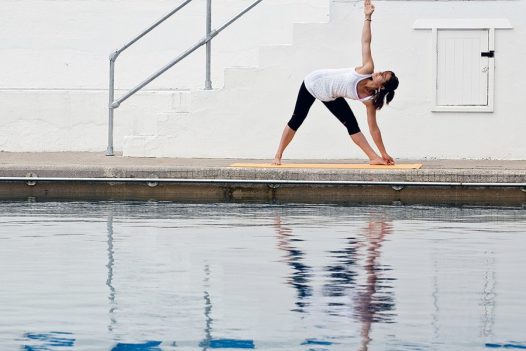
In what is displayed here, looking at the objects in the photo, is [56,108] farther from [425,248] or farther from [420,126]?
[425,248]

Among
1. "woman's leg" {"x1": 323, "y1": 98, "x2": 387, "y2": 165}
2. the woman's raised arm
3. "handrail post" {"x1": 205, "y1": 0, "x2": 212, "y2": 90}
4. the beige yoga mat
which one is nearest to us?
the beige yoga mat

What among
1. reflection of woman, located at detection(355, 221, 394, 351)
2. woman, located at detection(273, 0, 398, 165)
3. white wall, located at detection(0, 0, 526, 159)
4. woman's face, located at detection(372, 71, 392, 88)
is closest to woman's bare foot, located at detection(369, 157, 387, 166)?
woman, located at detection(273, 0, 398, 165)

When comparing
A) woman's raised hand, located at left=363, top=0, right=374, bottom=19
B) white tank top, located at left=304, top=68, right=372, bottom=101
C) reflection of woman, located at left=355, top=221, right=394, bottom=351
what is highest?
woman's raised hand, located at left=363, top=0, right=374, bottom=19

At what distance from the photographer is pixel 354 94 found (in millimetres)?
18844

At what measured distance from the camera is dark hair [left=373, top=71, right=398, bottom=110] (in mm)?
18672

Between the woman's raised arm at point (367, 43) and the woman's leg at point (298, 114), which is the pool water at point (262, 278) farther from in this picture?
the woman's leg at point (298, 114)

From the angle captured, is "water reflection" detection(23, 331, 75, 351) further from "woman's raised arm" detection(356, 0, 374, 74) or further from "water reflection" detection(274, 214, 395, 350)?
"woman's raised arm" detection(356, 0, 374, 74)

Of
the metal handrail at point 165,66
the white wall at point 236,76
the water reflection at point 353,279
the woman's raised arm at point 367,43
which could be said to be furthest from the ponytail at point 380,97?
the water reflection at point 353,279

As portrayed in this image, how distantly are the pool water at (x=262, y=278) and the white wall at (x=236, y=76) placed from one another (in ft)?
12.9

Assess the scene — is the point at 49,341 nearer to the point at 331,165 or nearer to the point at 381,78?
the point at 331,165

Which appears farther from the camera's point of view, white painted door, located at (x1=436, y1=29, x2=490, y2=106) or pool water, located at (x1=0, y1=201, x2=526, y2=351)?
white painted door, located at (x1=436, y1=29, x2=490, y2=106)

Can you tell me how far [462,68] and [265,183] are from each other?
3.44 meters

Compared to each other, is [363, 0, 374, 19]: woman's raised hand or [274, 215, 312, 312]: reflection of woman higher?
[363, 0, 374, 19]: woman's raised hand

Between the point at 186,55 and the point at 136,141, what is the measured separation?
107cm
